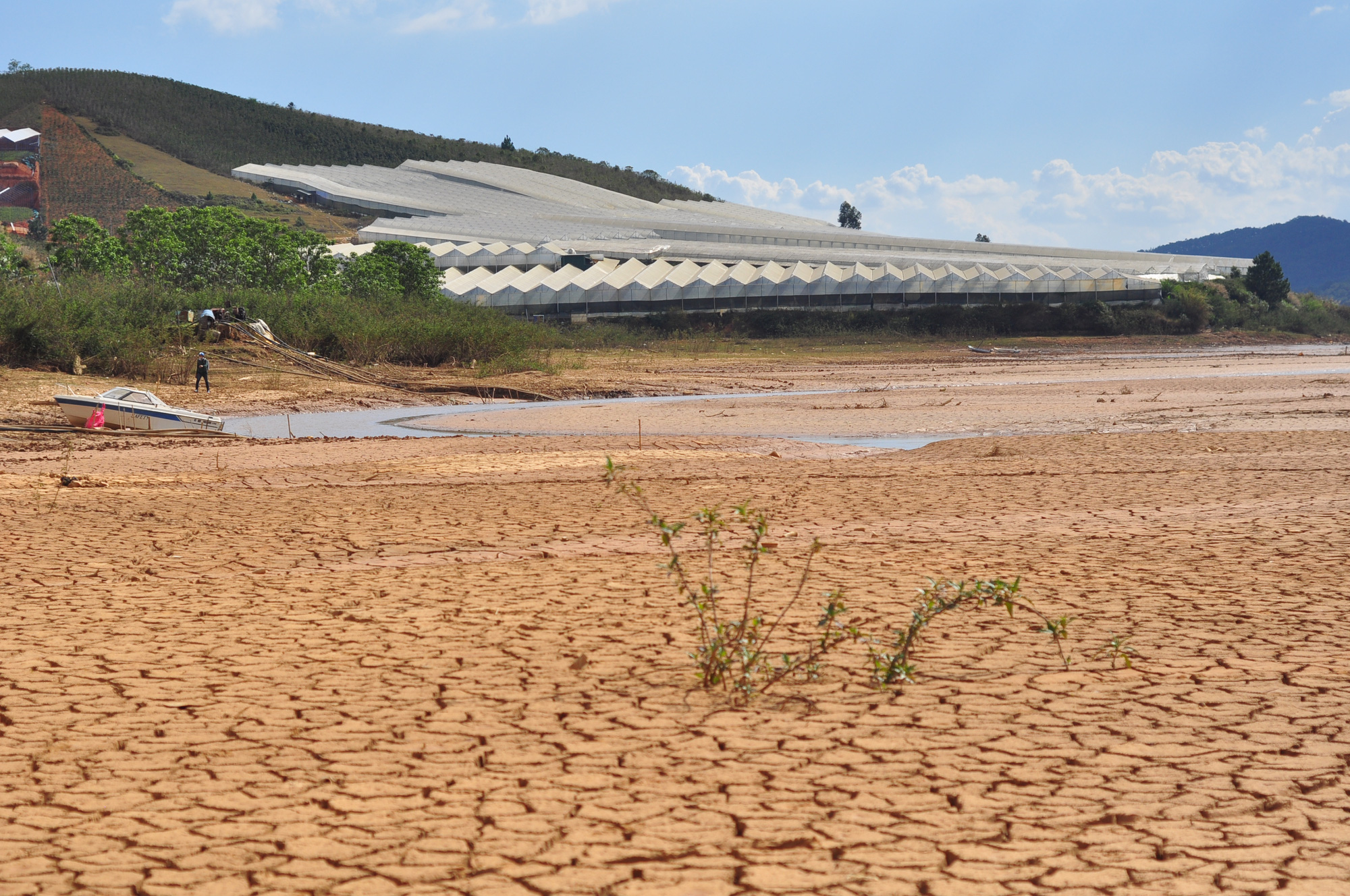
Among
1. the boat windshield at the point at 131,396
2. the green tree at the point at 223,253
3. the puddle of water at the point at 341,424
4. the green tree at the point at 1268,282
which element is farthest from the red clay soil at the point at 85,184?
the boat windshield at the point at 131,396

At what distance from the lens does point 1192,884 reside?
3578 mm

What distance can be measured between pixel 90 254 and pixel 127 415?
39.7m

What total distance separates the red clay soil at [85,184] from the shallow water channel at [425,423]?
3694 inches

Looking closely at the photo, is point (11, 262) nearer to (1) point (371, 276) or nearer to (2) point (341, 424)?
(1) point (371, 276)

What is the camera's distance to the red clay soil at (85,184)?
11431cm

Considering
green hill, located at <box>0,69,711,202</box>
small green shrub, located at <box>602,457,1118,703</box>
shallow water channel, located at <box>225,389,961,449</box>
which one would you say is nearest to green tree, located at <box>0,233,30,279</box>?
shallow water channel, located at <box>225,389,961,449</box>

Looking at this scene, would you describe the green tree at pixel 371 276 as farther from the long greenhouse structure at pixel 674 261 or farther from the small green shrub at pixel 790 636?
the small green shrub at pixel 790 636

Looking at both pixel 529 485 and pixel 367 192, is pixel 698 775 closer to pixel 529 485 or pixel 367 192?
pixel 529 485

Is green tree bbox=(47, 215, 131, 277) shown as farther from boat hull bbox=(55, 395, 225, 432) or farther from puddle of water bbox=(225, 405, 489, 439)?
boat hull bbox=(55, 395, 225, 432)

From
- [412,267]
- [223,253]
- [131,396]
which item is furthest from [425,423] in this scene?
[412,267]

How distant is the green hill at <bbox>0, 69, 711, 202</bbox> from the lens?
459ft

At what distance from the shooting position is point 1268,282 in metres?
80.4

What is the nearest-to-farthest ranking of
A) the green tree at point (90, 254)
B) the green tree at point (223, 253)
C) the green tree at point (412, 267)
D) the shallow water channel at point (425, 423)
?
the shallow water channel at point (425, 423)
the green tree at point (223, 253)
the green tree at point (90, 254)
the green tree at point (412, 267)

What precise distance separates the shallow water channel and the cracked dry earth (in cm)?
1067
